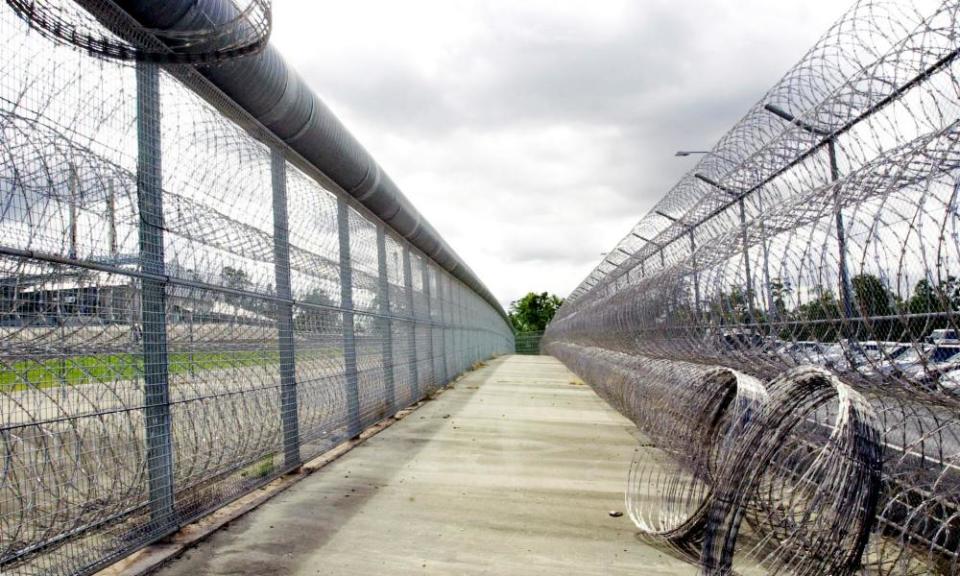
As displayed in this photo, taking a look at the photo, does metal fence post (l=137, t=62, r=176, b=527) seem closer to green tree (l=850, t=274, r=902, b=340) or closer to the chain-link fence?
green tree (l=850, t=274, r=902, b=340)

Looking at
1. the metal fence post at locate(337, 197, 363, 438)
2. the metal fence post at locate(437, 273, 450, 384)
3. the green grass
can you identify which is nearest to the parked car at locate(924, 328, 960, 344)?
the green grass

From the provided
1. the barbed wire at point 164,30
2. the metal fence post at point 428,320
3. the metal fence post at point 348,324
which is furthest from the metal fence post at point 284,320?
the metal fence post at point 428,320

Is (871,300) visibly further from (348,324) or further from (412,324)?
(412,324)

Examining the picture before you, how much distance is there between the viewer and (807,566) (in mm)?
2723

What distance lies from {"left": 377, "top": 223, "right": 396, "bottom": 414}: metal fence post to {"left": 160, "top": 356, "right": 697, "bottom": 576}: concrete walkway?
121 centimetres

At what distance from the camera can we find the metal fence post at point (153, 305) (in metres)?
3.59

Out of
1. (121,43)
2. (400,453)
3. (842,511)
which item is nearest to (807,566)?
(842,511)

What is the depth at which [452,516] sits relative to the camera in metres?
4.58

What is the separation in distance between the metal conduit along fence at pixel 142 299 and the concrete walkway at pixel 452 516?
417mm

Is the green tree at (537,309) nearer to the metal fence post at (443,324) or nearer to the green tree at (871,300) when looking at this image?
the metal fence post at (443,324)

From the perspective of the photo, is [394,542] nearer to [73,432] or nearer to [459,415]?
[73,432]

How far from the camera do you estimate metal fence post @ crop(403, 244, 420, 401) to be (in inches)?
445

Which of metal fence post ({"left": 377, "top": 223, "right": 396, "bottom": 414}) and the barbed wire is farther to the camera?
metal fence post ({"left": 377, "top": 223, "right": 396, "bottom": 414})

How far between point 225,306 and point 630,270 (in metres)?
8.09
